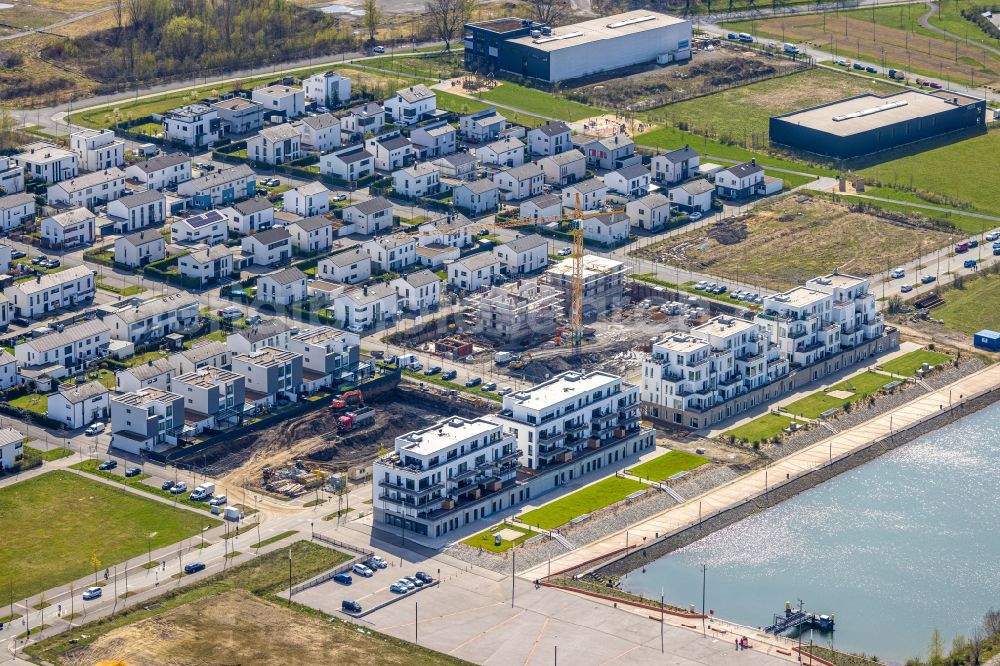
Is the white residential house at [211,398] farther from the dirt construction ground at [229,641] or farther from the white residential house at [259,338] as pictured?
the dirt construction ground at [229,641]

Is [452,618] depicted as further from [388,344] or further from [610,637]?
[388,344]

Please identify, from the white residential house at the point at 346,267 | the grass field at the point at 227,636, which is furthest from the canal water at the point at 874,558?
the white residential house at the point at 346,267

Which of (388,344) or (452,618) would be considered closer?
(452,618)

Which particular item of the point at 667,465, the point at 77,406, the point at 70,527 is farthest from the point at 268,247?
the point at 70,527

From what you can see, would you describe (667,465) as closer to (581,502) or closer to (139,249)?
(581,502)

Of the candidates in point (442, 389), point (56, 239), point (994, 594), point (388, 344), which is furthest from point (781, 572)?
point (56, 239)
